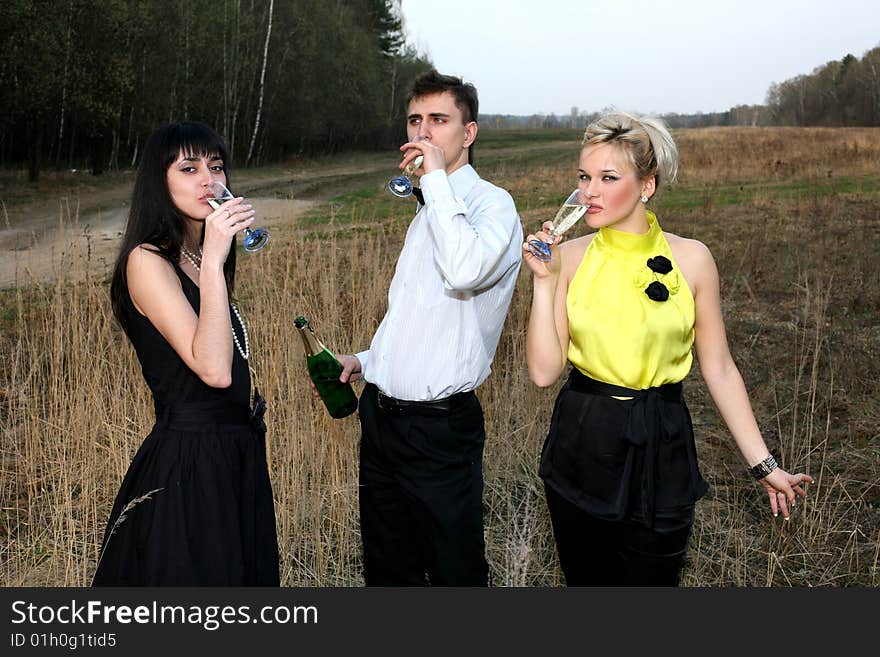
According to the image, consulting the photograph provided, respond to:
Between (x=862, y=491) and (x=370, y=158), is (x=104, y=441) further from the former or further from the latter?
(x=370, y=158)

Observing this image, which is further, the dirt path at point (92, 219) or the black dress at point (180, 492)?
the dirt path at point (92, 219)

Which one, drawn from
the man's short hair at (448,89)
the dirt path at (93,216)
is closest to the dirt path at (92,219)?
the dirt path at (93,216)

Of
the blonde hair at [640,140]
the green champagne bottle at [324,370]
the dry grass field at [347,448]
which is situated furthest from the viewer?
the dry grass field at [347,448]

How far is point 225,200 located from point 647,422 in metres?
1.22

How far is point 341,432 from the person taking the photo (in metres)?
3.98

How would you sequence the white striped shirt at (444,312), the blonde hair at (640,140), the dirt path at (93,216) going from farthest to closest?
the dirt path at (93,216) < the white striped shirt at (444,312) < the blonde hair at (640,140)

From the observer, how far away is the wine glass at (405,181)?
2367mm

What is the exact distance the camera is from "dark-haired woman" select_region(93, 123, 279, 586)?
2141 mm

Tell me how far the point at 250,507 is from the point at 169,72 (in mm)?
25110

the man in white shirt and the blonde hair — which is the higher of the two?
the blonde hair

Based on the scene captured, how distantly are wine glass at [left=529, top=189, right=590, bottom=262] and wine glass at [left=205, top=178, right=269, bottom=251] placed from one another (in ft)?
2.25

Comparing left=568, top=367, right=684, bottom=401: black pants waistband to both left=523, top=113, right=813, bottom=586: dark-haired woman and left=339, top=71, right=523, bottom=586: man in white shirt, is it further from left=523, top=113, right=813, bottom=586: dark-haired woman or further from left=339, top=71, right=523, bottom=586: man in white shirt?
left=339, top=71, right=523, bottom=586: man in white shirt

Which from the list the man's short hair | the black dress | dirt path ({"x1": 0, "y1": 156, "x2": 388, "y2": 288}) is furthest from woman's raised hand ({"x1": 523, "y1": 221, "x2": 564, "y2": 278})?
dirt path ({"x1": 0, "y1": 156, "x2": 388, "y2": 288})

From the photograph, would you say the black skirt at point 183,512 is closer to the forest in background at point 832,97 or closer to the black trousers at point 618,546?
the black trousers at point 618,546
